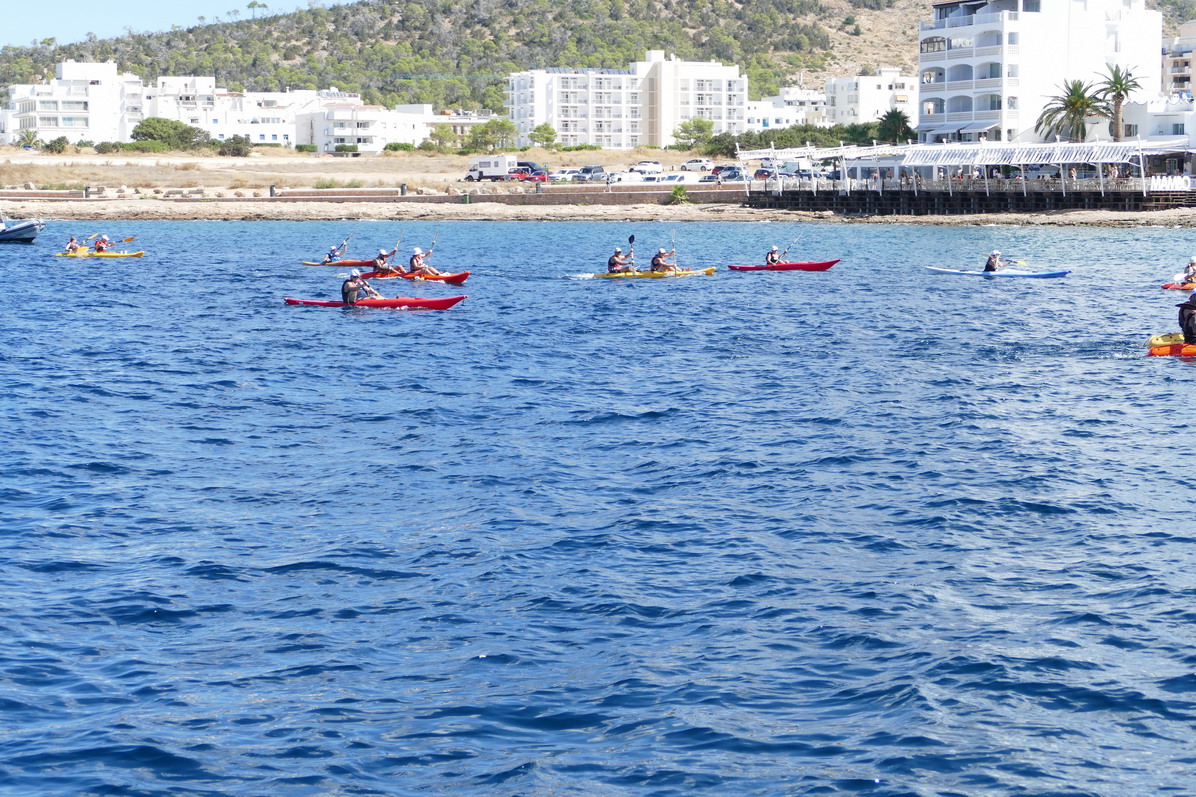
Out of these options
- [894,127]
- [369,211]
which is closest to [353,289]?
[369,211]

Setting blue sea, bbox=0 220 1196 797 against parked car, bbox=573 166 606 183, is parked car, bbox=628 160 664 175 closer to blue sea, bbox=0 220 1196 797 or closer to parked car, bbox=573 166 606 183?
parked car, bbox=573 166 606 183

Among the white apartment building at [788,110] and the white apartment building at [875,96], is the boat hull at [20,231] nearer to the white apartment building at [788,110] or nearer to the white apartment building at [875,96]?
the white apartment building at [875,96]

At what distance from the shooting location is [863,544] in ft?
57.8

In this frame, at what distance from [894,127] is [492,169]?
35.2 meters

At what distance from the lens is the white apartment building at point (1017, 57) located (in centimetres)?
10062

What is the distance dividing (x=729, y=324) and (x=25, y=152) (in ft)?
385

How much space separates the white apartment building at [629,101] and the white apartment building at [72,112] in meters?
46.7

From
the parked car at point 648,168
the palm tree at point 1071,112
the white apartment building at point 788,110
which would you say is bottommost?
the parked car at point 648,168

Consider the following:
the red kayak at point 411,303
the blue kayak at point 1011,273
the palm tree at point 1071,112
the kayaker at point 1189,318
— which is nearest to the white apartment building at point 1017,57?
the palm tree at point 1071,112

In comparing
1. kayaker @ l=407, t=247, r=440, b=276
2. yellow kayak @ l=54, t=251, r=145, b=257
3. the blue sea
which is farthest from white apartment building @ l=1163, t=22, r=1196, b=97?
the blue sea

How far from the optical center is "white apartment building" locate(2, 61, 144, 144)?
522ft

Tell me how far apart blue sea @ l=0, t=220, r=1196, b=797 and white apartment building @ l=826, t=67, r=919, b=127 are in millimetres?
142853

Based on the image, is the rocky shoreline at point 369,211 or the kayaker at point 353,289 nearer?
the kayaker at point 353,289

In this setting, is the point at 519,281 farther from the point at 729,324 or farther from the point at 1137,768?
the point at 1137,768
